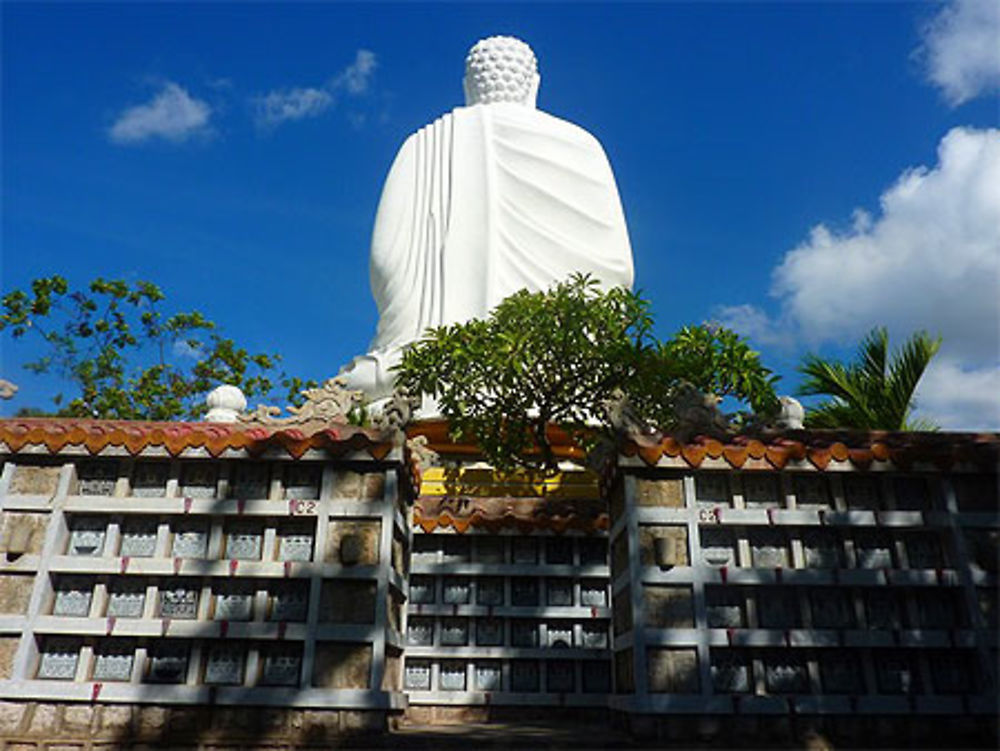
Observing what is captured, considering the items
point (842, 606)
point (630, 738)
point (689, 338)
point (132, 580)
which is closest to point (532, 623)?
point (630, 738)

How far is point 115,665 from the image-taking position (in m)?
5.09

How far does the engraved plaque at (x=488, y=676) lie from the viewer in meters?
7.08

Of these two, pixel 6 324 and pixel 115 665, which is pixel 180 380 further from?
pixel 115 665

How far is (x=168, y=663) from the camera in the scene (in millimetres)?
5074

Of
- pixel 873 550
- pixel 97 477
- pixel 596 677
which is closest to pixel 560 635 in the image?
pixel 596 677

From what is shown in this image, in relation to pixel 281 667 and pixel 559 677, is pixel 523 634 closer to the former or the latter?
pixel 559 677

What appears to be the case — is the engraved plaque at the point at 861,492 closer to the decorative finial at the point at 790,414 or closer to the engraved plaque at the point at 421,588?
the decorative finial at the point at 790,414

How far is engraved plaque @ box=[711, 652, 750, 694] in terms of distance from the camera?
4.95 metres

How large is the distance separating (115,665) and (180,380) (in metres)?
18.1

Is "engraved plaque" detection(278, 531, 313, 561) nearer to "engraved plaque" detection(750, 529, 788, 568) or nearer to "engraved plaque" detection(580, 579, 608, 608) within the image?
"engraved plaque" detection(580, 579, 608, 608)

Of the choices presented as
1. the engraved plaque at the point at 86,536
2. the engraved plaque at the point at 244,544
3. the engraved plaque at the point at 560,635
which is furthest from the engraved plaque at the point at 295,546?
the engraved plaque at the point at 560,635

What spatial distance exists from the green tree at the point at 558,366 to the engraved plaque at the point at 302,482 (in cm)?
414

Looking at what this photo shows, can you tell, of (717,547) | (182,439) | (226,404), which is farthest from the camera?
(226,404)

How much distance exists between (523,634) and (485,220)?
10.2 metres
